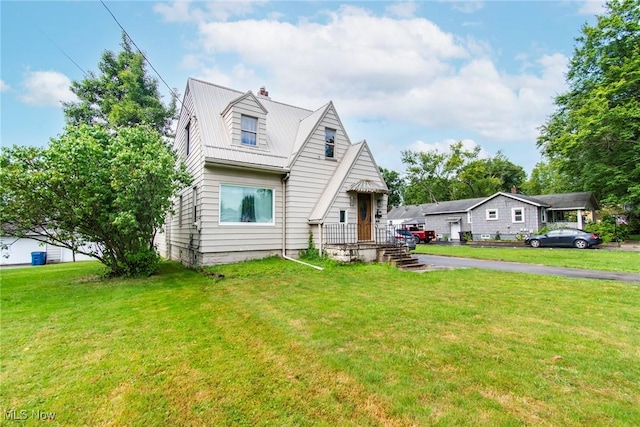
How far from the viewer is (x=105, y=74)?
888 inches

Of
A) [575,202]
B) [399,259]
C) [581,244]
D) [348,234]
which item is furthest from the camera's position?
[575,202]

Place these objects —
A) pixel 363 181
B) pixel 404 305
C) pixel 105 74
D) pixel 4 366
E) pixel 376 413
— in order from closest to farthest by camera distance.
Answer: pixel 376 413, pixel 4 366, pixel 404 305, pixel 363 181, pixel 105 74

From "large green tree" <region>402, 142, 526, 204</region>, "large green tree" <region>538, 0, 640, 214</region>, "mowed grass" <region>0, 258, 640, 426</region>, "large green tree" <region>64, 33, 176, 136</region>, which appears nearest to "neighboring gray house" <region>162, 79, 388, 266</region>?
"mowed grass" <region>0, 258, 640, 426</region>

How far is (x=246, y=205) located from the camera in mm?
10656

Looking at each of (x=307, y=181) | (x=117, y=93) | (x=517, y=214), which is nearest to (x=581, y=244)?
(x=517, y=214)

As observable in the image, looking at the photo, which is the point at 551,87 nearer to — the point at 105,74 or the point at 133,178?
the point at 133,178

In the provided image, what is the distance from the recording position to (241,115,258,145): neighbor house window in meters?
11.1

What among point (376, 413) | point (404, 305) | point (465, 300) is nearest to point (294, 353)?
point (376, 413)

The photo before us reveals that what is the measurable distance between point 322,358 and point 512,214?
30.8 metres

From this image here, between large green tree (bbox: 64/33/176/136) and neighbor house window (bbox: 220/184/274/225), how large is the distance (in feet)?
52.5

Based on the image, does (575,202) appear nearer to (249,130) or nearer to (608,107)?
(608,107)

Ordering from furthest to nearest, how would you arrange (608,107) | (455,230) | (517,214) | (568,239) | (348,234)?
(455,230) < (517,214) < (608,107) < (568,239) < (348,234)

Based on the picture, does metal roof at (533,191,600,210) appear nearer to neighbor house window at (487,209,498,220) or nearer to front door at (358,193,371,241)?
neighbor house window at (487,209,498,220)

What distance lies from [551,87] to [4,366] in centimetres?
3781
